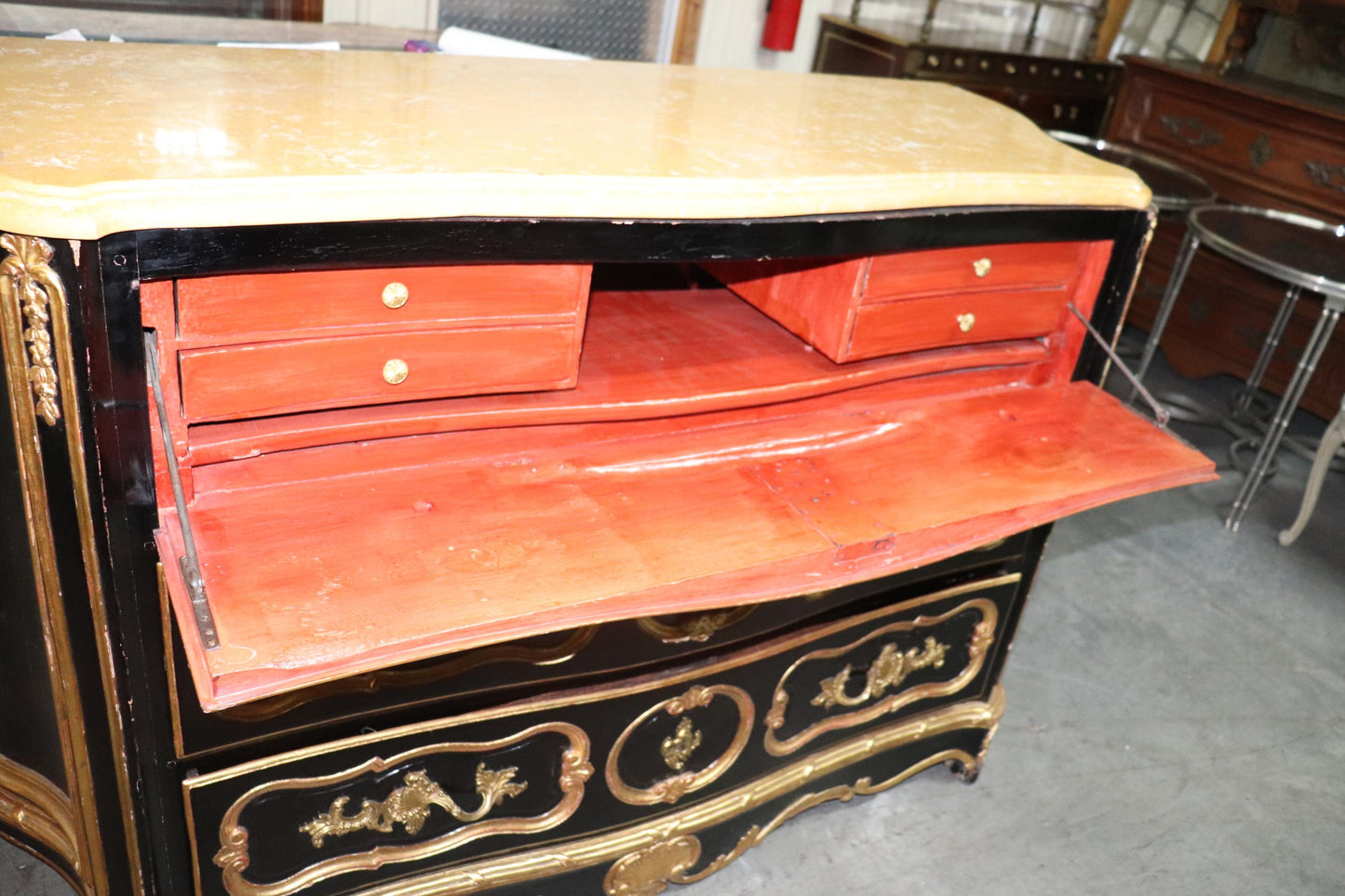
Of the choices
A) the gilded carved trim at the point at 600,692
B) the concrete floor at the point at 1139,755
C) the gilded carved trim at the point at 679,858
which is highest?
the gilded carved trim at the point at 600,692

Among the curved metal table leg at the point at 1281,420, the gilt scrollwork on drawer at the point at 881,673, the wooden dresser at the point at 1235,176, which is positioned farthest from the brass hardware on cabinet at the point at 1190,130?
the gilt scrollwork on drawer at the point at 881,673

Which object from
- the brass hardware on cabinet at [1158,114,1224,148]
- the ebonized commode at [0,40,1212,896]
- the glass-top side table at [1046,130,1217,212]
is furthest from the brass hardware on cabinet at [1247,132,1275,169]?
the ebonized commode at [0,40,1212,896]

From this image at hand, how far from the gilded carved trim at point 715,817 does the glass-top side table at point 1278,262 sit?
161cm

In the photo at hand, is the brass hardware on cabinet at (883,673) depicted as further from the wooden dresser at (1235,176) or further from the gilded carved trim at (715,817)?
the wooden dresser at (1235,176)

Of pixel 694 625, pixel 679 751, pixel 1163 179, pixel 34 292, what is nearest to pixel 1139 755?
pixel 679 751

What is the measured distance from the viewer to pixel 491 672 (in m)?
1.46

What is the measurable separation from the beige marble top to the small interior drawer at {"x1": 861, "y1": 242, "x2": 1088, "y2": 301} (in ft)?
0.31

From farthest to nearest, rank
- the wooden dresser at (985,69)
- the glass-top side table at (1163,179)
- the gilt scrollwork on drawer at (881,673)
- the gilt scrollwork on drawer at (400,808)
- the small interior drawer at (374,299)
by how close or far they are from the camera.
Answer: the wooden dresser at (985,69) → the glass-top side table at (1163,179) → the gilt scrollwork on drawer at (881,673) → the gilt scrollwork on drawer at (400,808) → the small interior drawer at (374,299)

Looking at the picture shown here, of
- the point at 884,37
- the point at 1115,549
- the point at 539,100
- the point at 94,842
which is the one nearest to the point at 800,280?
the point at 539,100

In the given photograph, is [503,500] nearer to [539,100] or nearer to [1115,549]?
[539,100]

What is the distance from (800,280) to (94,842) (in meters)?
1.29

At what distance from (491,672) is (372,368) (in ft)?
1.45

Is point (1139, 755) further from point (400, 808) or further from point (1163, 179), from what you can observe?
point (1163, 179)

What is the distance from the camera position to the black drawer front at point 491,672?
1348 mm
